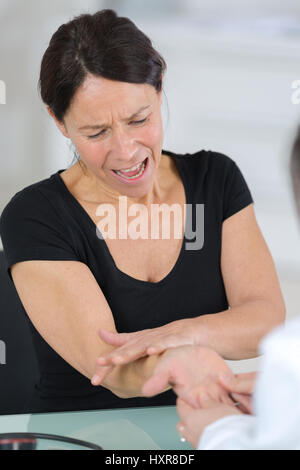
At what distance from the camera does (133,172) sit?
1564mm

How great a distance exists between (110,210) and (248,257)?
353 millimetres

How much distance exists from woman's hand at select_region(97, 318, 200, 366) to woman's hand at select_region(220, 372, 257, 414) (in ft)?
0.61

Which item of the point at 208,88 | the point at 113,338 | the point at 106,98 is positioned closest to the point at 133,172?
the point at 106,98

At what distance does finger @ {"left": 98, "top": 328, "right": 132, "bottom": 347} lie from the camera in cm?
133

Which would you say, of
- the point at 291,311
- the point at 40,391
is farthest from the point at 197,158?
the point at 291,311

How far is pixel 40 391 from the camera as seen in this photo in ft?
5.63

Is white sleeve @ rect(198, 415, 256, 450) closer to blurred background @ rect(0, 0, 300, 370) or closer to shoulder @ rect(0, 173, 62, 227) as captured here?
shoulder @ rect(0, 173, 62, 227)

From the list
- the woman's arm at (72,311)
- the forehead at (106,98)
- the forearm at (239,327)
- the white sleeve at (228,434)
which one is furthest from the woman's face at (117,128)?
the white sleeve at (228,434)

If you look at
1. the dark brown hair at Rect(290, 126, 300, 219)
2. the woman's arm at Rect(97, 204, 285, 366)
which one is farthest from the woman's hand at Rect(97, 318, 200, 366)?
the dark brown hair at Rect(290, 126, 300, 219)

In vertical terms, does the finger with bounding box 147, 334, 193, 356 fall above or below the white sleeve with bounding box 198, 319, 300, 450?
below

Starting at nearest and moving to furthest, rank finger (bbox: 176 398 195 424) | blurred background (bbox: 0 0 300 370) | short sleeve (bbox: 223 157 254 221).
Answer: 1. finger (bbox: 176 398 195 424)
2. short sleeve (bbox: 223 157 254 221)
3. blurred background (bbox: 0 0 300 370)

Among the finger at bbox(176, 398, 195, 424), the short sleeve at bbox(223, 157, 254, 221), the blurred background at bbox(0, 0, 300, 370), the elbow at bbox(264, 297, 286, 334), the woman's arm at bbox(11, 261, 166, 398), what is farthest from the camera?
the blurred background at bbox(0, 0, 300, 370)

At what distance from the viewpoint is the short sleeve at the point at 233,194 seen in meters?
1.73

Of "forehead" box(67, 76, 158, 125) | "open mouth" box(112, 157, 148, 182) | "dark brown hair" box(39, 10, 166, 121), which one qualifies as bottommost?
"open mouth" box(112, 157, 148, 182)
